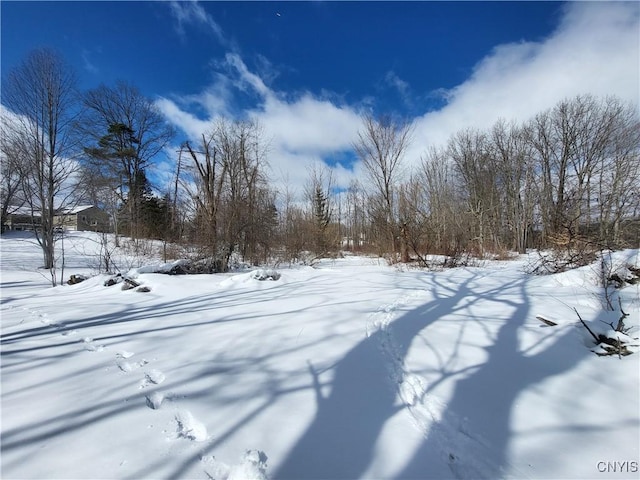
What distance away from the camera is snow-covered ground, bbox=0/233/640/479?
5.90ft

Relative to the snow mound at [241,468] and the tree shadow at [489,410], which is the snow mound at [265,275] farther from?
the snow mound at [241,468]

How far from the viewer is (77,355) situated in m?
3.29

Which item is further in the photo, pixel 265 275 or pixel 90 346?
pixel 265 275

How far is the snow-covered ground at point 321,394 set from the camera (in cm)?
180

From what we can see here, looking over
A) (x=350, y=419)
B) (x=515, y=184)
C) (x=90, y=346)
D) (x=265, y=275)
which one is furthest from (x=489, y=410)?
(x=515, y=184)

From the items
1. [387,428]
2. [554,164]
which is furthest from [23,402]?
[554,164]

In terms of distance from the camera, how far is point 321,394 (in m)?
2.59

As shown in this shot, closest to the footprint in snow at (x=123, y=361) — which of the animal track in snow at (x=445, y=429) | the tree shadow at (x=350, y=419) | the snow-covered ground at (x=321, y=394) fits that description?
the snow-covered ground at (x=321, y=394)

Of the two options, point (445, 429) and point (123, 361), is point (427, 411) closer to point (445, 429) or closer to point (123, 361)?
point (445, 429)

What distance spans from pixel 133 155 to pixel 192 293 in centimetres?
2594

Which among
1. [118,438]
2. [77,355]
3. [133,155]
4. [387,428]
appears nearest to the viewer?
[118,438]

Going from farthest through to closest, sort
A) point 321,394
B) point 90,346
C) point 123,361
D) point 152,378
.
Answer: point 90,346
point 123,361
point 152,378
point 321,394

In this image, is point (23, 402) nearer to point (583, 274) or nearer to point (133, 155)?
point (583, 274)

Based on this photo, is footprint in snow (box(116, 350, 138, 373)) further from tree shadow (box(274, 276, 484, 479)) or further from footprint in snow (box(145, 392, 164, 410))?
tree shadow (box(274, 276, 484, 479))
